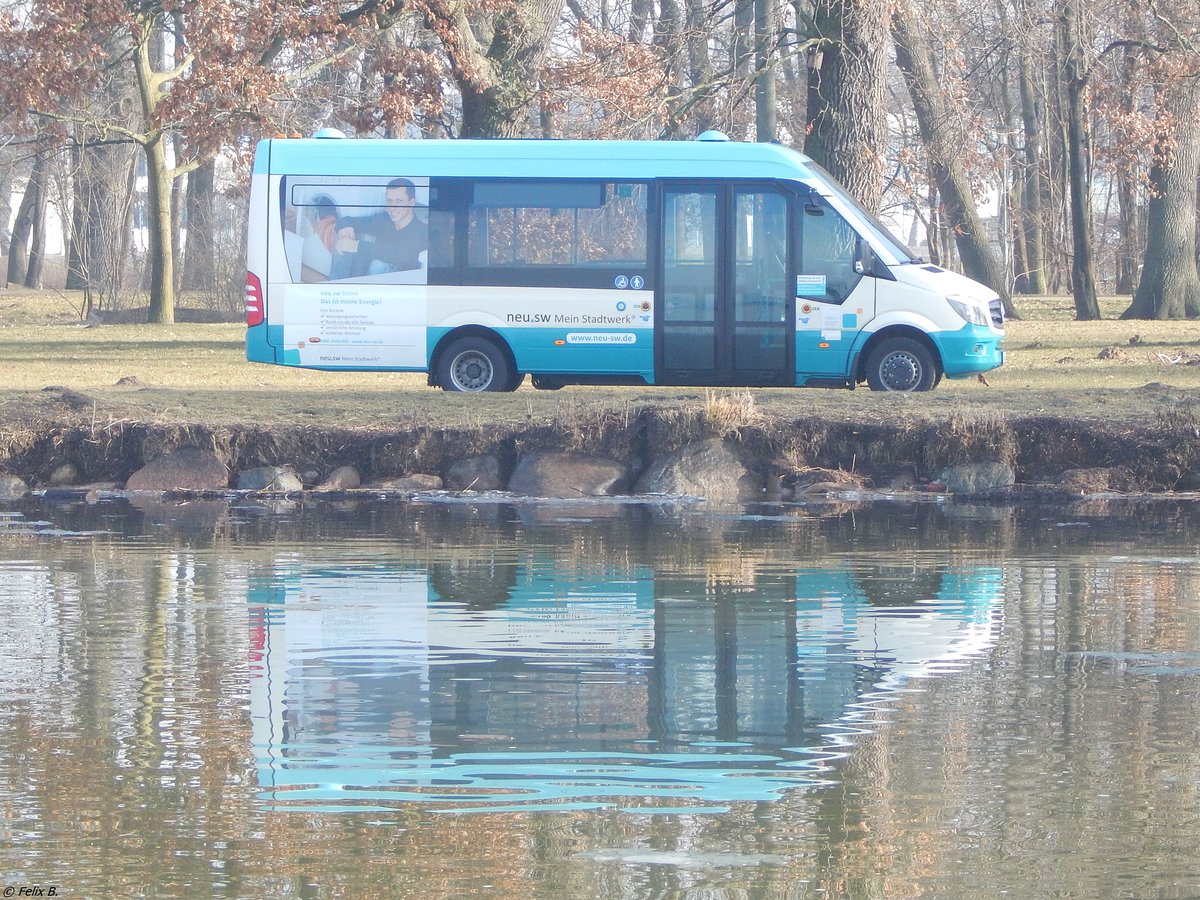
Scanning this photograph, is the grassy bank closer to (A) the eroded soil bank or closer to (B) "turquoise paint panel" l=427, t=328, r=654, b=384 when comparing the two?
(A) the eroded soil bank

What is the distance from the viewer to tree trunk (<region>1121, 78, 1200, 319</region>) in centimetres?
3012

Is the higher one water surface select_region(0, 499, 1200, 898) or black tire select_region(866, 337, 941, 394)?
black tire select_region(866, 337, 941, 394)

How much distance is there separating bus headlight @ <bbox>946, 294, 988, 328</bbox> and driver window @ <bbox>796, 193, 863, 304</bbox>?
3.03 ft

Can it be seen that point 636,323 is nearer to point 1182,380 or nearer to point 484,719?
point 1182,380

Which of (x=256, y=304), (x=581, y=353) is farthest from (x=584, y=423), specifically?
(x=256, y=304)

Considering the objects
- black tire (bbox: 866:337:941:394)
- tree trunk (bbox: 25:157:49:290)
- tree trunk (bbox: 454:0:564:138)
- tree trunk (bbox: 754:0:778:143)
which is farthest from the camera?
tree trunk (bbox: 25:157:49:290)

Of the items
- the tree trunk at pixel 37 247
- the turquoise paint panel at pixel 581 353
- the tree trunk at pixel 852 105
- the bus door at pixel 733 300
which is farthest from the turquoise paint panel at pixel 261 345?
the tree trunk at pixel 37 247

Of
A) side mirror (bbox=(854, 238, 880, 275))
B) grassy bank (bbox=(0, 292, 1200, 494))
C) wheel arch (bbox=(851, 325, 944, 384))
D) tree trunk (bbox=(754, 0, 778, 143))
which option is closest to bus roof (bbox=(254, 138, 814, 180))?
side mirror (bbox=(854, 238, 880, 275))

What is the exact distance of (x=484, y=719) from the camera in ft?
21.9

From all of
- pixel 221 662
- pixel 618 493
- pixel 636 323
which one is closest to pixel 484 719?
pixel 221 662

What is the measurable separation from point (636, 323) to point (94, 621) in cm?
956

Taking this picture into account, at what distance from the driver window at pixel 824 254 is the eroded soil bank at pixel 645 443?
3.07 m

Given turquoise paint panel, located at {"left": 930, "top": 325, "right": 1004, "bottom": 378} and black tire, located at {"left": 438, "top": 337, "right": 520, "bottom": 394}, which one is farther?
black tire, located at {"left": 438, "top": 337, "right": 520, "bottom": 394}

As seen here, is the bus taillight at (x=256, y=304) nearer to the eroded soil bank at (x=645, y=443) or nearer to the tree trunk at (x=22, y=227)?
the eroded soil bank at (x=645, y=443)
